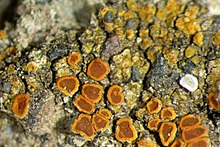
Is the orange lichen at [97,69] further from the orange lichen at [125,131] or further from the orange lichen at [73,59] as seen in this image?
the orange lichen at [125,131]

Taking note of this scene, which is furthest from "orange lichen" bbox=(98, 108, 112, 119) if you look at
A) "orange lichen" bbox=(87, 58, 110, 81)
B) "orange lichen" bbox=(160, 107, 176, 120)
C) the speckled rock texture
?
"orange lichen" bbox=(160, 107, 176, 120)

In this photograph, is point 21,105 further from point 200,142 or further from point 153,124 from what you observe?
point 200,142

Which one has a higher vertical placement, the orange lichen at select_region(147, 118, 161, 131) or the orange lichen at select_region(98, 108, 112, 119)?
the orange lichen at select_region(98, 108, 112, 119)

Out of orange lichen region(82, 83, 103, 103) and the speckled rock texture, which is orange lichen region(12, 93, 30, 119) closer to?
the speckled rock texture

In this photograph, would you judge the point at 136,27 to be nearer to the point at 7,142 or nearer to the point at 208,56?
the point at 208,56

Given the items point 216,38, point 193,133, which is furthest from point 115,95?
point 216,38

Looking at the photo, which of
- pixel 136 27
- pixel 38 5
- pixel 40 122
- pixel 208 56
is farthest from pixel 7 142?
pixel 208 56
